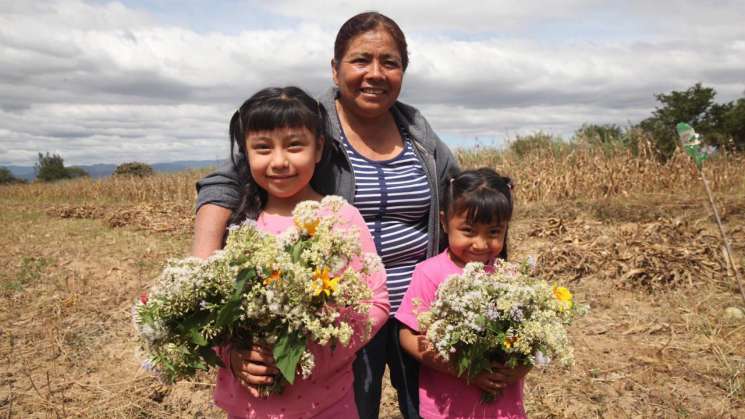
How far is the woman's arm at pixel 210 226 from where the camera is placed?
6.27ft

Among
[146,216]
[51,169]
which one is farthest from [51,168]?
[146,216]

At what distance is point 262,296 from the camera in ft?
4.61

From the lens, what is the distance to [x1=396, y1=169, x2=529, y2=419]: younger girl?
2047mm

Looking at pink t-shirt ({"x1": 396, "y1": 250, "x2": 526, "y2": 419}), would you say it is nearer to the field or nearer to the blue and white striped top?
the blue and white striped top

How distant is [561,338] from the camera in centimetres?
166

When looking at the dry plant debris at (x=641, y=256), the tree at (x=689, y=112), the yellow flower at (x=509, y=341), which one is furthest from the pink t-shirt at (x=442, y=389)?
the tree at (x=689, y=112)

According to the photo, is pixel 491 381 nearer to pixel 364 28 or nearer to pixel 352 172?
pixel 352 172

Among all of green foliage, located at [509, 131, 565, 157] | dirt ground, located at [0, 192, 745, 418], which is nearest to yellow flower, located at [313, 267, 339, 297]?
dirt ground, located at [0, 192, 745, 418]

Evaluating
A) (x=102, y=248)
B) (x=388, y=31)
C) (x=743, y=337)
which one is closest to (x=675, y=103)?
(x=743, y=337)

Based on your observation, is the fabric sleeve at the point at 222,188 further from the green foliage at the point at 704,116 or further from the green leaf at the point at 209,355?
the green foliage at the point at 704,116

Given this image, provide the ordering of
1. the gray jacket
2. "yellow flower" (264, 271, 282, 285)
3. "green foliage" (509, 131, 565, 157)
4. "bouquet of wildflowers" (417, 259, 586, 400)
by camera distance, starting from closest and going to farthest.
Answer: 1. "yellow flower" (264, 271, 282, 285)
2. "bouquet of wildflowers" (417, 259, 586, 400)
3. the gray jacket
4. "green foliage" (509, 131, 565, 157)

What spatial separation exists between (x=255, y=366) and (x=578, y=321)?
15.5 ft

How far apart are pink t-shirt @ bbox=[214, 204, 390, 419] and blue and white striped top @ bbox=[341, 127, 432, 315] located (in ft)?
0.90

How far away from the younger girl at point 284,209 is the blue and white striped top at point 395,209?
0.20 meters
